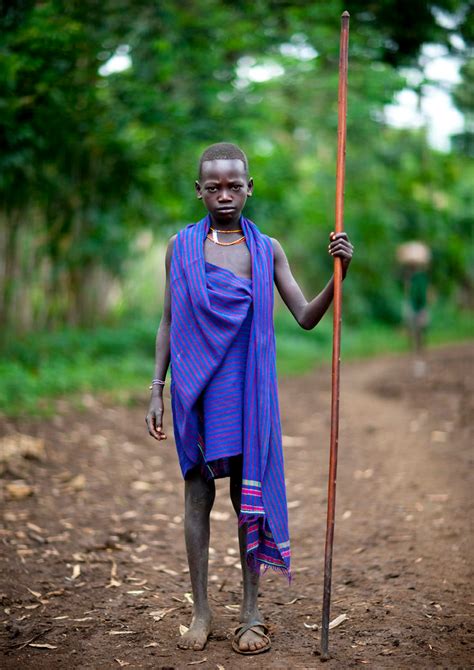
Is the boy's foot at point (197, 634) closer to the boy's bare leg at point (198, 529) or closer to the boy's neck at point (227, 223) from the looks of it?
the boy's bare leg at point (198, 529)

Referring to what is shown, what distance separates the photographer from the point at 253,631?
9.30ft

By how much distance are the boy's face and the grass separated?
14.6 ft

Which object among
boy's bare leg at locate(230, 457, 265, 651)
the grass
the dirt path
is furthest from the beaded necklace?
the grass

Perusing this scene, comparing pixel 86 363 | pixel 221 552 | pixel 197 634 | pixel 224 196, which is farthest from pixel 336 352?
pixel 86 363

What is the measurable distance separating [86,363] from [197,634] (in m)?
6.54

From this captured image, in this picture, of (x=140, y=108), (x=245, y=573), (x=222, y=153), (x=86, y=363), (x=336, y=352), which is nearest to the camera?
(x=336, y=352)

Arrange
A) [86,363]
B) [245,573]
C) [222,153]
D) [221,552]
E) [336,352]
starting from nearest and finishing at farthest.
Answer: [336,352] < [222,153] < [245,573] < [221,552] < [86,363]

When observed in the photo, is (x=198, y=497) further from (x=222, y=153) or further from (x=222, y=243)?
(x=222, y=153)

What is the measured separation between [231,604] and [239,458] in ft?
3.04

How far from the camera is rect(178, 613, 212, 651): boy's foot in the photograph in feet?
9.25

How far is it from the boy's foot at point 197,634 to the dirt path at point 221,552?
45 mm

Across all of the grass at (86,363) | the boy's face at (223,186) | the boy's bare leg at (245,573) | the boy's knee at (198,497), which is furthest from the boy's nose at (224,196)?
the grass at (86,363)

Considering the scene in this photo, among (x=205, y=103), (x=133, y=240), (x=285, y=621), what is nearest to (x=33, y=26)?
(x=205, y=103)

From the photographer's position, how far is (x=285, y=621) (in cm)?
314
